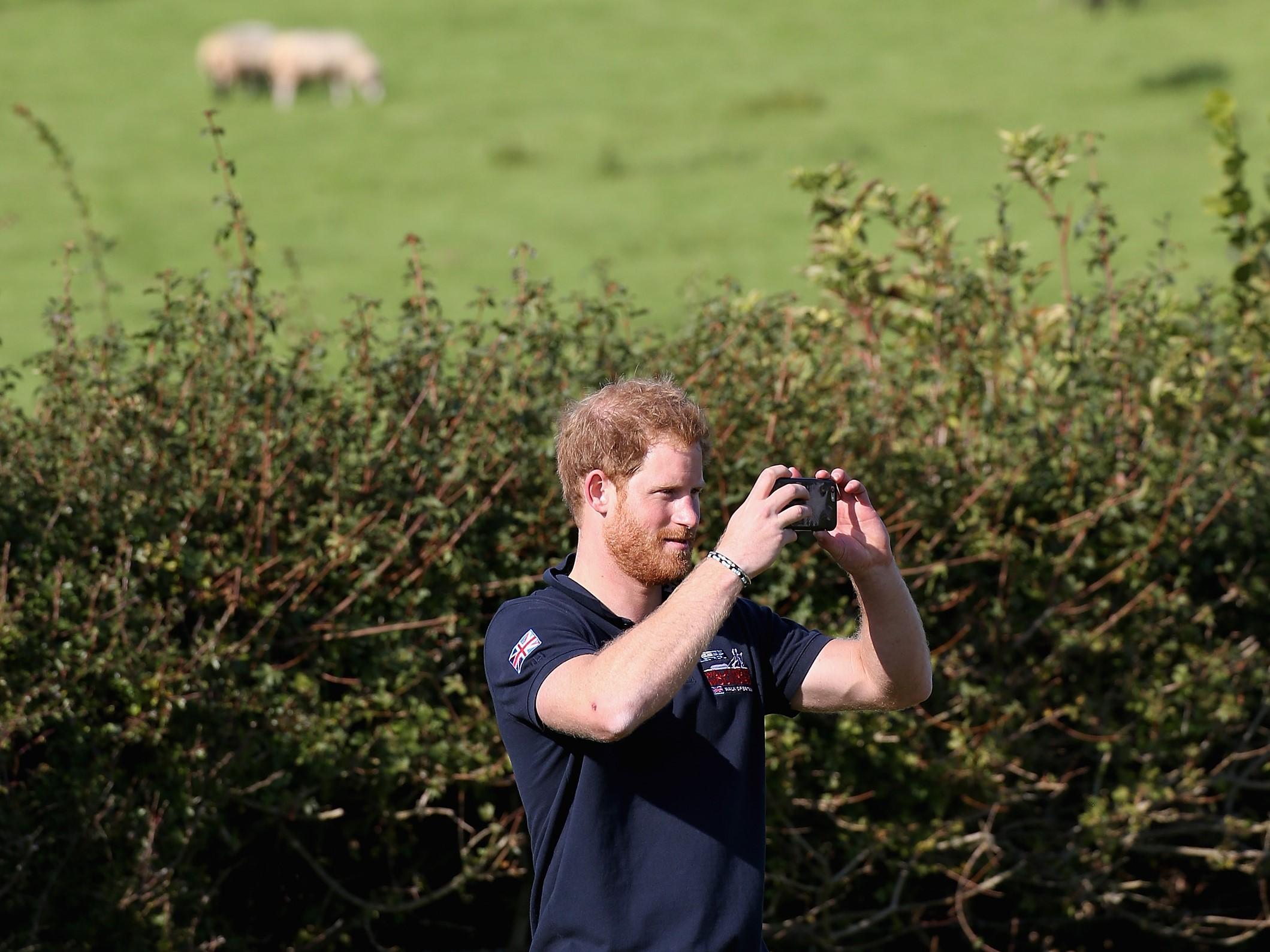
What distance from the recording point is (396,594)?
471 centimetres

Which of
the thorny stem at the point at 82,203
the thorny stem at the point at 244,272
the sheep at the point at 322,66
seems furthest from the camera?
the sheep at the point at 322,66

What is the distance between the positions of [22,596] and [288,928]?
139 centimetres

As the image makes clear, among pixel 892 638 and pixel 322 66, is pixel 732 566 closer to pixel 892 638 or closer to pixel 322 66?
pixel 892 638

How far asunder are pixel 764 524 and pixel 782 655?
56 centimetres

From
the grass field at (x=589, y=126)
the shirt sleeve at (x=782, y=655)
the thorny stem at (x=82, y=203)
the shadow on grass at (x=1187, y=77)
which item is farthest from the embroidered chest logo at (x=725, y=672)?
the shadow on grass at (x=1187, y=77)

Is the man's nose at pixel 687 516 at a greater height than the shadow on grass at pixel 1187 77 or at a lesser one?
lesser

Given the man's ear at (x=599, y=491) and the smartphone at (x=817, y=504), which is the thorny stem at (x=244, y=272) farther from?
the smartphone at (x=817, y=504)

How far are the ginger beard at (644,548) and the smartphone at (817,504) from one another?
200 mm

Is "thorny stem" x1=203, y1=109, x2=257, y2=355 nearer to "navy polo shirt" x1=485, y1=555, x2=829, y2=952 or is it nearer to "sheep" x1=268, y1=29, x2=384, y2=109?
"navy polo shirt" x1=485, y1=555, x2=829, y2=952

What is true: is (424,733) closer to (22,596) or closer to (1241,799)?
(22,596)

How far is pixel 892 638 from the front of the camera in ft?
9.65

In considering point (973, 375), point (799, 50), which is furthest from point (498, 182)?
point (973, 375)

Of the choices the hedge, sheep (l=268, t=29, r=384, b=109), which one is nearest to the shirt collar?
the hedge

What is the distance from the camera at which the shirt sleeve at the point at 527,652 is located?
266 centimetres
